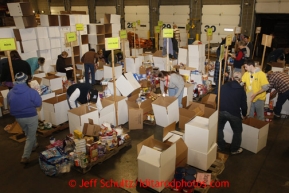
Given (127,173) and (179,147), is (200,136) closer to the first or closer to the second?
(179,147)

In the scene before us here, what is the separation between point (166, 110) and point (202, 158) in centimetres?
155

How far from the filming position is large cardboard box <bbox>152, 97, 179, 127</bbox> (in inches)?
214

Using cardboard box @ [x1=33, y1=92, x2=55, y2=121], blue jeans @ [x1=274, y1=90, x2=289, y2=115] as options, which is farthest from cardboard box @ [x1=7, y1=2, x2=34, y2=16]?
blue jeans @ [x1=274, y1=90, x2=289, y2=115]

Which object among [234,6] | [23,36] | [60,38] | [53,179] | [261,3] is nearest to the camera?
[53,179]

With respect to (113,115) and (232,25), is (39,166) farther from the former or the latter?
(232,25)

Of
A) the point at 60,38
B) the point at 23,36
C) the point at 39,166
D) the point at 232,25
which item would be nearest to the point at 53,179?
the point at 39,166

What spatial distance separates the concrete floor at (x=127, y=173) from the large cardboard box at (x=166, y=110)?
940mm

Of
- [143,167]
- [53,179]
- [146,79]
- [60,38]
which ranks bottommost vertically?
[53,179]

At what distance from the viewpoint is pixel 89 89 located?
5238 millimetres

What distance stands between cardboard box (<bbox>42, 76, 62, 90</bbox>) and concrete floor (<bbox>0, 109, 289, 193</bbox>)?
2211mm

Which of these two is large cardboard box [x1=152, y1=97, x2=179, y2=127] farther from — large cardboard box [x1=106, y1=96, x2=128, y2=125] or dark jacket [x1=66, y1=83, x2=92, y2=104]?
dark jacket [x1=66, y1=83, x2=92, y2=104]

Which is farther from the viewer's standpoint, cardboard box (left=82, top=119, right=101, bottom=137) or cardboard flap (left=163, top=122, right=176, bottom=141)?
cardboard box (left=82, top=119, right=101, bottom=137)

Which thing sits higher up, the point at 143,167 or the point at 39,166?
the point at 143,167

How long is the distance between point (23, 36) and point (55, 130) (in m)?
4.54
